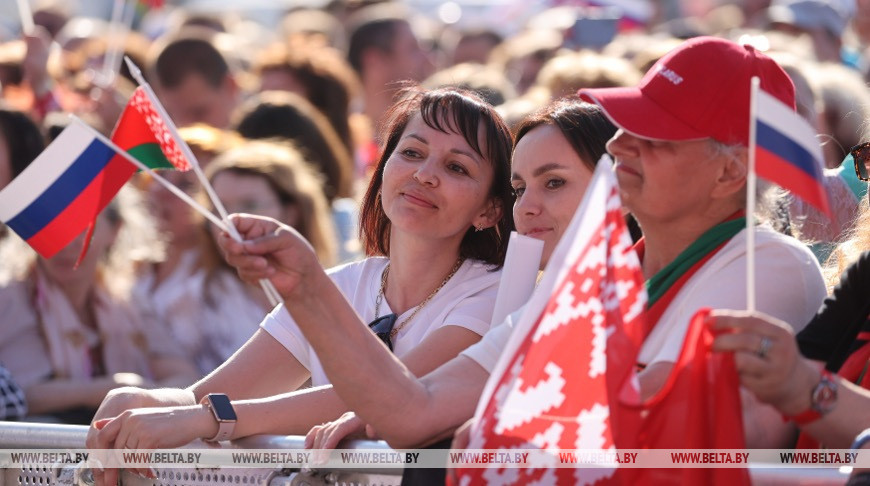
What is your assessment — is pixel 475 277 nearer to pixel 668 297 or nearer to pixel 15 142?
pixel 668 297

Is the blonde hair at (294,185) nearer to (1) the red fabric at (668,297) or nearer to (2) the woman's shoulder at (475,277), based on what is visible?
(2) the woman's shoulder at (475,277)

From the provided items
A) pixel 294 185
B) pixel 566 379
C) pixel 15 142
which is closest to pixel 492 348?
pixel 566 379

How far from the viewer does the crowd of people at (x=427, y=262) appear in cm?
276

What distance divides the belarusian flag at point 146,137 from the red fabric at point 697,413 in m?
1.27

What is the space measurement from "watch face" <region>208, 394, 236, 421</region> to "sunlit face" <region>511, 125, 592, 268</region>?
0.93 metres

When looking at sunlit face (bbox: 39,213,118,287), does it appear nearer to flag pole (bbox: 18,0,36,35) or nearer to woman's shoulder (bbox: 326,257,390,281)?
flag pole (bbox: 18,0,36,35)

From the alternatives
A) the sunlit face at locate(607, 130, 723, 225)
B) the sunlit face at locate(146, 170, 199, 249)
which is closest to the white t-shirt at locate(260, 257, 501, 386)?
the sunlit face at locate(607, 130, 723, 225)

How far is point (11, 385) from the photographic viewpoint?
16.5 feet

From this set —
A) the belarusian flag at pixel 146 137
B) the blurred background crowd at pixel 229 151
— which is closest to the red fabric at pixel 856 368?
the blurred background crowd at pixel 229 151

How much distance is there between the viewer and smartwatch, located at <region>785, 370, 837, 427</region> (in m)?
2.39

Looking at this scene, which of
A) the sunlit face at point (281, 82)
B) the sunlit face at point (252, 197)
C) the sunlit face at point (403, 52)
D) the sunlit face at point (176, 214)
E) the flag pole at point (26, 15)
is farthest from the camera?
the sunlit face at point (403, 52)

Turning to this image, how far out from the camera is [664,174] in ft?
9.68

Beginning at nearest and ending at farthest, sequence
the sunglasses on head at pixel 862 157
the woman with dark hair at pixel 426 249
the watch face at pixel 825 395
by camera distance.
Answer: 1. the watch face at pixel 825 395
2. the sunglasses on head at pixel 862 157
3. the woman with dark hair at pixel 426 249

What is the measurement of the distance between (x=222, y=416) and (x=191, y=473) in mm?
191
